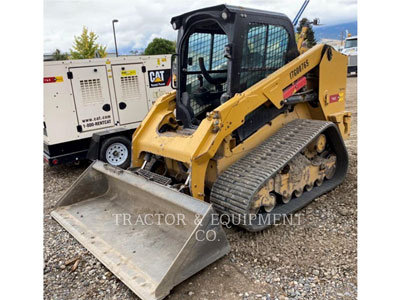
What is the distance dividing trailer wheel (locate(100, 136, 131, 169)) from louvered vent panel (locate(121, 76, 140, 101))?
796 mm

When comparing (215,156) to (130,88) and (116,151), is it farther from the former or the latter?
(130,88)

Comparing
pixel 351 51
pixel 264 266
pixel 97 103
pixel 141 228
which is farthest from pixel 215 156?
pixel 351 51

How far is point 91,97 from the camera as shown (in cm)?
573

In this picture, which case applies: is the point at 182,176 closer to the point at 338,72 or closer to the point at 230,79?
the point at 230,79

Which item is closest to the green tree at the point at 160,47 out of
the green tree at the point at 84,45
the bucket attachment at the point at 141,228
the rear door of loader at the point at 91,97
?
the green tree at the point at 84,45

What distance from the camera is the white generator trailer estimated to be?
17.6 feet

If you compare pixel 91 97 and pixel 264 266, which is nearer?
pixel 264 266

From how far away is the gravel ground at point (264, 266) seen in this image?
2736 millimetres

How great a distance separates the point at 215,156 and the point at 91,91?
122 inches

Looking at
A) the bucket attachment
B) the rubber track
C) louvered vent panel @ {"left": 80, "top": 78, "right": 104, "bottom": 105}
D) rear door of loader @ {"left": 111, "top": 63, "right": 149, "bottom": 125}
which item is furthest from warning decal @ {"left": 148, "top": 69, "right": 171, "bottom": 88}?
the rubber track

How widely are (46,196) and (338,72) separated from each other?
4810mm

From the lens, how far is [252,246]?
3342mm

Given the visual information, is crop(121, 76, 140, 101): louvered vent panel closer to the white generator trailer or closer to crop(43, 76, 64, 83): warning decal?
the white generator trailer

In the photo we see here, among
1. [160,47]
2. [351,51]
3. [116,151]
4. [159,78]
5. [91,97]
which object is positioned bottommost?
[116,151]
